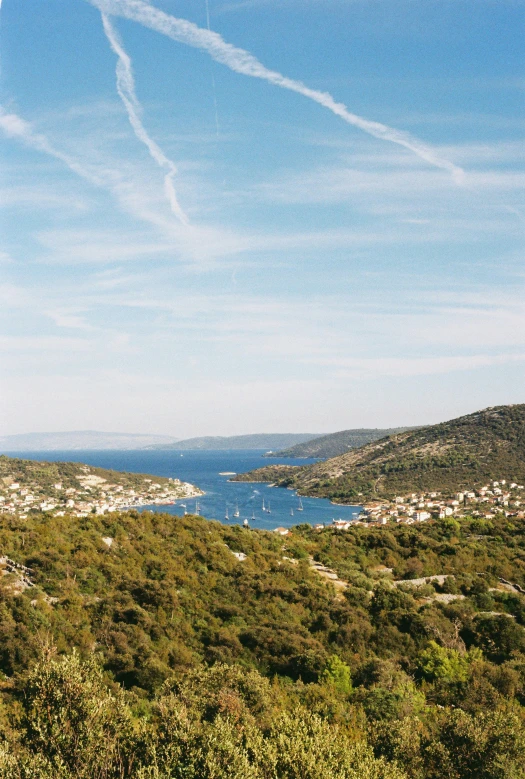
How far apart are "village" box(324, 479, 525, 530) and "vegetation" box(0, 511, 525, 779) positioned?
42.7 meters

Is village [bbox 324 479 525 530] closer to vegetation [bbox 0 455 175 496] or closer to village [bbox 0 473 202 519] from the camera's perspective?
village [bbox 0 473 202 519]

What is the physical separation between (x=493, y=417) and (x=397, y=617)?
12379 centimetres

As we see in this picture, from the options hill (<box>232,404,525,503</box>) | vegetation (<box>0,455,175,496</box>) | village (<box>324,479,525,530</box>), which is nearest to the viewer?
village (<box>324,479,525,530</box>)

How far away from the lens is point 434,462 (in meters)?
127

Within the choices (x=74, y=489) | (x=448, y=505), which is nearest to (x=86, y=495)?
(x=74, y=489)

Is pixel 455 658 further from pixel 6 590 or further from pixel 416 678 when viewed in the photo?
pixel 6 590

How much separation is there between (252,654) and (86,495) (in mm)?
94840

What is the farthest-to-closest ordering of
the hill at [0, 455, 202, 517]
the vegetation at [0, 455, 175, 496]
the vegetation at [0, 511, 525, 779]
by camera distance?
the vegetation at [0, 455, 175, 496]
the hill at [0, 455, 202, 517]
the vegetation at [0, 511, 525, 779]

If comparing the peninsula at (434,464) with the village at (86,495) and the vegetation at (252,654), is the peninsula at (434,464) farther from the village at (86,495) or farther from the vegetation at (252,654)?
the vegetation at (252,654)

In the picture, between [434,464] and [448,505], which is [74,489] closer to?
[448,505]

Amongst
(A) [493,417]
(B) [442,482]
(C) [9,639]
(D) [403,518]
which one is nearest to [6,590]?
(C) [9,639]

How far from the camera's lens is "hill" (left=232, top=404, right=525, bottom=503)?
370 feet

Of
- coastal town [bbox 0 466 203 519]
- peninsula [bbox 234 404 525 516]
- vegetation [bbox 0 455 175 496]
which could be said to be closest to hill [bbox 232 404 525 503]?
peninsula [bbox 234 404 525 516]

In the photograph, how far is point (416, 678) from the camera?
21.2m
